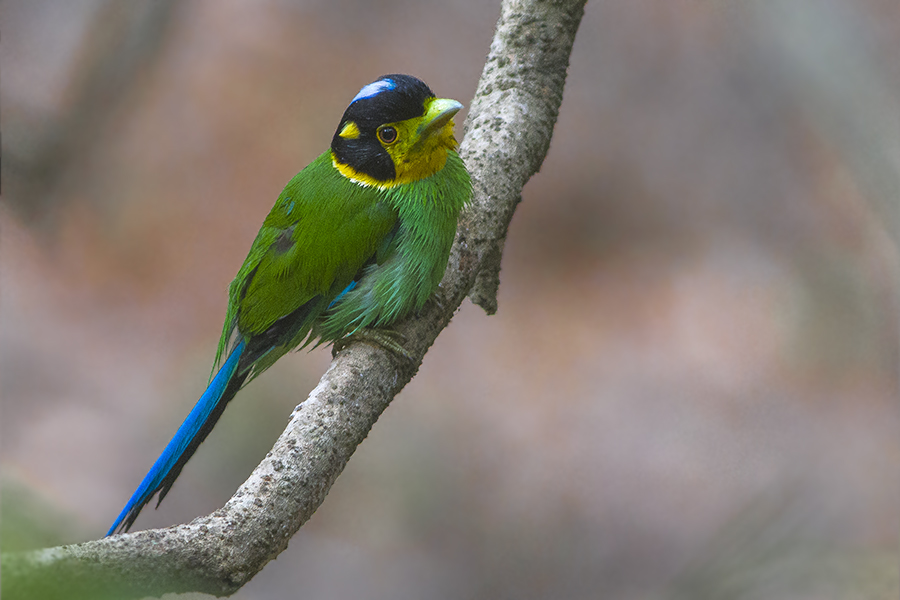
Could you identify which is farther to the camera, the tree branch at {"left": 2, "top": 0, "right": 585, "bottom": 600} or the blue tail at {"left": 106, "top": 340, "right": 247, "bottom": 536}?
the blue tail at {"left": 106, "top": 340, "right": 247, "bottom": 536}

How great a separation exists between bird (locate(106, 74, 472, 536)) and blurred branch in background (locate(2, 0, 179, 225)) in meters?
3.08

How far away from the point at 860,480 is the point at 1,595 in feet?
14.9

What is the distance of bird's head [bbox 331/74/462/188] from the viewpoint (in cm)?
234

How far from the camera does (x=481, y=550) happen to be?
452cm

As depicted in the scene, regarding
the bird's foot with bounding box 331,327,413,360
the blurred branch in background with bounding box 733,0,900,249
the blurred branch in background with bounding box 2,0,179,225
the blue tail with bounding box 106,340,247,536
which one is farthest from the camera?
the blurred branch in background with bounding box 2,0,179,225

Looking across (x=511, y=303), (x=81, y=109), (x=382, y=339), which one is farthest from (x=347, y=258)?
(x=81, y=109)

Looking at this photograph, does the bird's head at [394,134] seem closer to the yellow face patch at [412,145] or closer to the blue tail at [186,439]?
the yellow face patch at [412,145]

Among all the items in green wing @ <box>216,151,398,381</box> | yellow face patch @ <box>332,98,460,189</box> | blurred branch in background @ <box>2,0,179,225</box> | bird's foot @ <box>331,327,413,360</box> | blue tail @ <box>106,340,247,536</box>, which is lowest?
blue tail @ <box>106,340,247,536</box>

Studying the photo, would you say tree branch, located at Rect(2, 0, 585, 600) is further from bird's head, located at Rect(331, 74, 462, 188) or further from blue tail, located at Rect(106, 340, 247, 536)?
blue tail, located at Rect(106, 340, 247, 536)

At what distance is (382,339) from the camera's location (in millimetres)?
2189

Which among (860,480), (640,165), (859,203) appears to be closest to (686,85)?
(640,165)

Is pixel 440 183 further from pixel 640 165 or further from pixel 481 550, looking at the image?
pixel 640 165

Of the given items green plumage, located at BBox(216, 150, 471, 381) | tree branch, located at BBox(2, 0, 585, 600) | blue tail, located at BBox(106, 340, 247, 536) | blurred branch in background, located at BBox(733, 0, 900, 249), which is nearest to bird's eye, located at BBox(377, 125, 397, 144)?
green plumage, located at BBox(216, 150, 471, 381)

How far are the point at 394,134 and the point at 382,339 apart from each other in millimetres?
552
